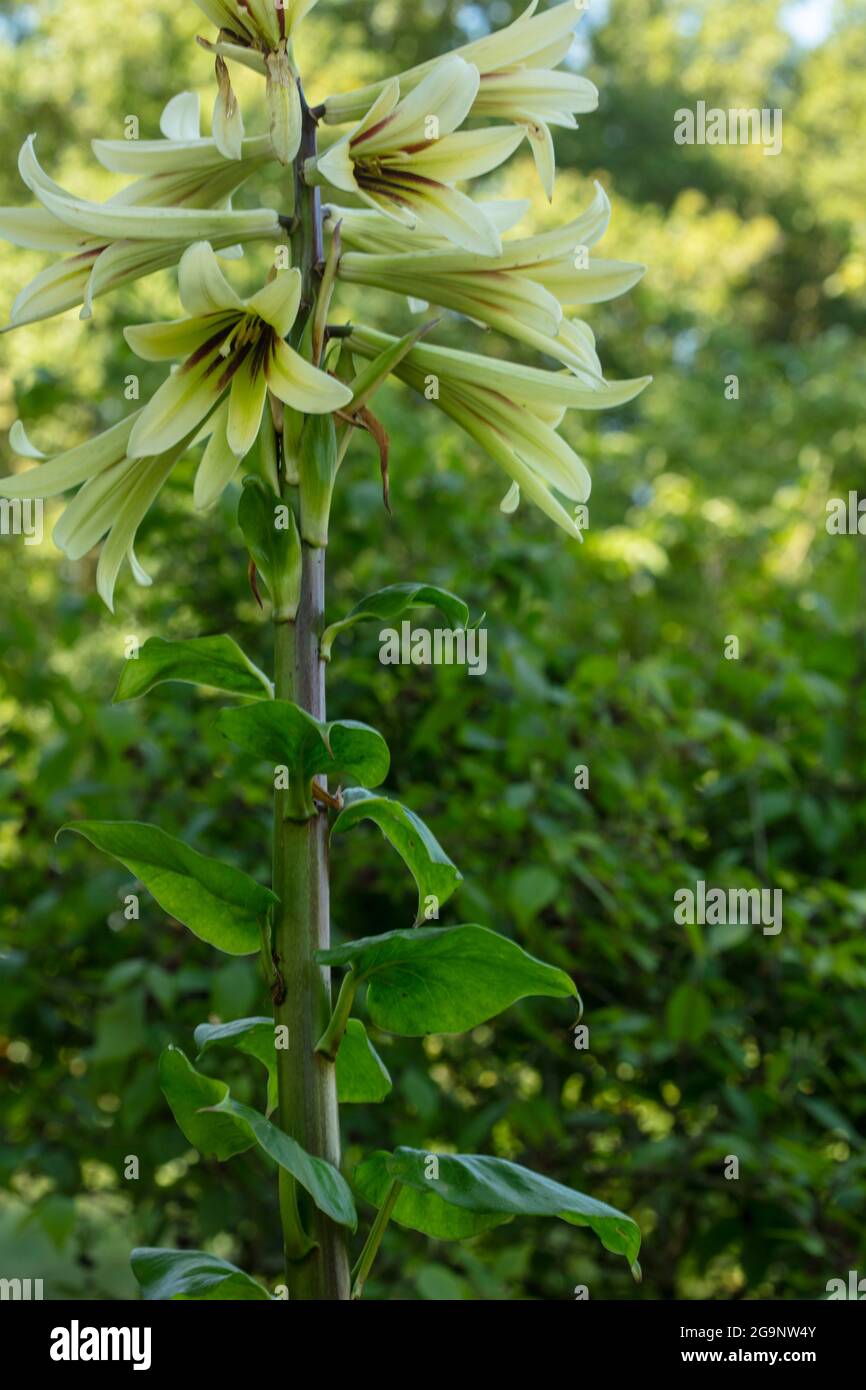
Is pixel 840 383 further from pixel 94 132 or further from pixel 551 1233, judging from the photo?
pixel 551 1233

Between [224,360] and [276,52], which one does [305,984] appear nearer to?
[224,360]

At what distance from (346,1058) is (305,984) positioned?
8 cm

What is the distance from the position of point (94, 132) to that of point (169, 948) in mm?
5344

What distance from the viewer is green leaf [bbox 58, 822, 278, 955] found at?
1.82 ft

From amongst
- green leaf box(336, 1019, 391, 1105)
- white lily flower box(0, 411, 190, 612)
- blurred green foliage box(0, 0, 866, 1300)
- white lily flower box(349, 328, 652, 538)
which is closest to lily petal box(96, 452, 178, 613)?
white lily flower box(0, 411, 190, 612)

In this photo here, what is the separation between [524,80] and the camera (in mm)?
605

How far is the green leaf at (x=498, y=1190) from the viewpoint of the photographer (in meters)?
0.52

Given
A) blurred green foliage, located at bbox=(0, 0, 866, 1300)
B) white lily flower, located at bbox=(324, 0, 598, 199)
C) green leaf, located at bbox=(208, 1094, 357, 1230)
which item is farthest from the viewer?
blurred green foliage, located at bbox=(0, 0, 866, 1300)

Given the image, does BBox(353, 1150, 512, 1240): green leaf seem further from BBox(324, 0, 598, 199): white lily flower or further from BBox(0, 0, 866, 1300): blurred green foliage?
BBox(0, 0, 866, 1300): blurred green foliage

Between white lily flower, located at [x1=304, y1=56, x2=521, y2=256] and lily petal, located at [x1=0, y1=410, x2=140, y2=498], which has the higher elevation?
white lily flower, located at [x1=304, y1=56, x2=521, y2=256]

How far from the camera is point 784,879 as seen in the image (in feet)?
4.61

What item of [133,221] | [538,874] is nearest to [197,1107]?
[133,221]

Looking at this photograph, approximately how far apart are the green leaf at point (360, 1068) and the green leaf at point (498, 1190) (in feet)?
0.21

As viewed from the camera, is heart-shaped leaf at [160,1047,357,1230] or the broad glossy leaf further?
the broad glossy leaf
